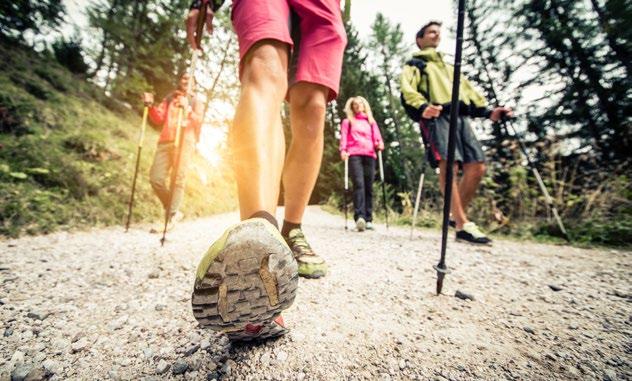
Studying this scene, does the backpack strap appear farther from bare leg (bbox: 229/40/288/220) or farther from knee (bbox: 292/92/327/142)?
bare leg (bbox: 229/40/288/220)

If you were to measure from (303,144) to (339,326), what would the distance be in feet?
2.82

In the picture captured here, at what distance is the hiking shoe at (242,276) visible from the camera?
644 mm

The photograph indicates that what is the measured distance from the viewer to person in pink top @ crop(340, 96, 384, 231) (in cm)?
513

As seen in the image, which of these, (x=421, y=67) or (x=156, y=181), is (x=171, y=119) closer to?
(x=156, y=181)

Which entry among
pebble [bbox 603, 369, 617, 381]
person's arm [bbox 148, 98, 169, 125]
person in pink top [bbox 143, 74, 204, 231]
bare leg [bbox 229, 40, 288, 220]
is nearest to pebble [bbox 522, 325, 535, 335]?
pebble [bbox 603, 369, 617, 381]

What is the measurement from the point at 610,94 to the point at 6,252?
1010 centimetres

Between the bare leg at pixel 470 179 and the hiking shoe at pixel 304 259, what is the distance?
250cm

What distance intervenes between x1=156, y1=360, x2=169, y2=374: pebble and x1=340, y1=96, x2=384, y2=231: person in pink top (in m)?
4.29

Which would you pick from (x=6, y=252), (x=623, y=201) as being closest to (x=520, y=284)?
(x=6, y=252)

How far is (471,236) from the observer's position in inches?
121

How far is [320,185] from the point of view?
52.0 feet

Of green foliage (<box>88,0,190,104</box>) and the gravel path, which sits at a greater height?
green foliage (<box>88,0,190,104</box>)

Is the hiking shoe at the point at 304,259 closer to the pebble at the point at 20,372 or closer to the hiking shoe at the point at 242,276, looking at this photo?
the hiking shoe at the point at 242,276

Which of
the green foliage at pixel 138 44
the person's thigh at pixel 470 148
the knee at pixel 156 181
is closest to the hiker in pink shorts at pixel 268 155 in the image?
the person's thigh at pixel 470 148
